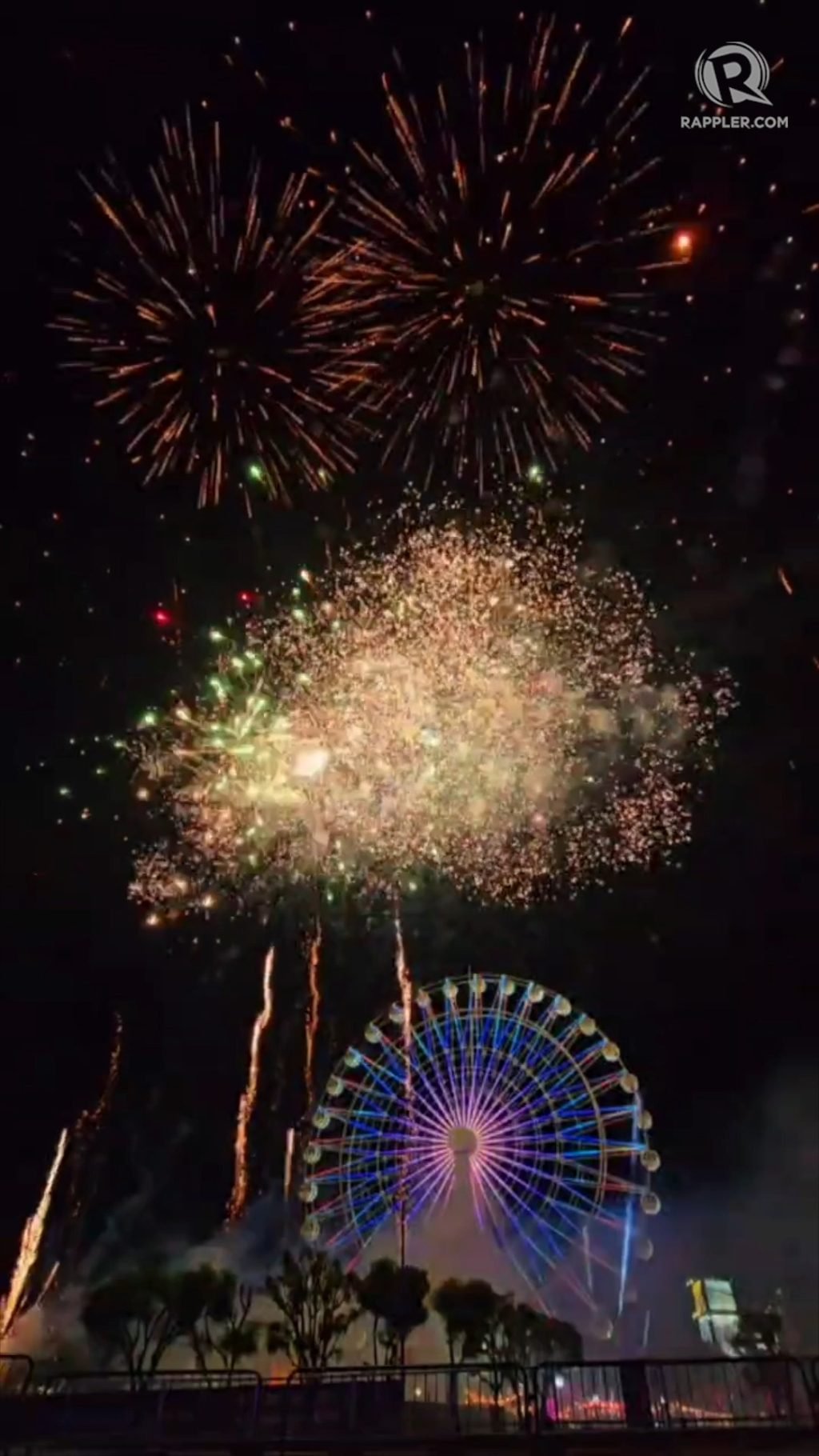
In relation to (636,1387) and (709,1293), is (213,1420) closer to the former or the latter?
(636,1387)

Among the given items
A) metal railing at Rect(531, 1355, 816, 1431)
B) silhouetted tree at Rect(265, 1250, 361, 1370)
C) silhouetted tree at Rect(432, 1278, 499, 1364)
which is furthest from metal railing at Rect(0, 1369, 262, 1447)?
silhouetted tree at Rect(265, 1250, 361, 1370)

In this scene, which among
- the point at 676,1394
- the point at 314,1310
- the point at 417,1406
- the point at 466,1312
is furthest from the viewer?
the point at 314,1310

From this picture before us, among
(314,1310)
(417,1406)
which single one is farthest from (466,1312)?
(417,1406)

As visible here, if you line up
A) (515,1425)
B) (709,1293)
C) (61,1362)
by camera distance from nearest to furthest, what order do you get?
(515,1425) → (61,1362) → (709,1293)

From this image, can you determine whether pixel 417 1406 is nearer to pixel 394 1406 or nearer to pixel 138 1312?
pixel 394 1406

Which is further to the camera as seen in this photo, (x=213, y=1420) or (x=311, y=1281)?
(x=311, y=1281)

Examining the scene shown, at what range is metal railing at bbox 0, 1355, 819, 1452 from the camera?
672 inches

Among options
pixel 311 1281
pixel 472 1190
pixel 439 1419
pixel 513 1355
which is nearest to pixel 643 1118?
pixel 472 1190

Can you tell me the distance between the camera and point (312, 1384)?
740 inches

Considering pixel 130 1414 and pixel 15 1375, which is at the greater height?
pixel 15 1375

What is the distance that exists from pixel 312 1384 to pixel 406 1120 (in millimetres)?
21172

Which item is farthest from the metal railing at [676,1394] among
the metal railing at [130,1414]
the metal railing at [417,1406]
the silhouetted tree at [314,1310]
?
the silhouetted tree at [314,1310]

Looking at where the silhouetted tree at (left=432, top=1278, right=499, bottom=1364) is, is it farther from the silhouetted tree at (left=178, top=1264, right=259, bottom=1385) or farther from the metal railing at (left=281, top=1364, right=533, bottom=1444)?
the metal railing at (left=281, top=1364, right=533, bottom=1444)

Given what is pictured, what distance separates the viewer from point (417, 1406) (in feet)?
62.3
